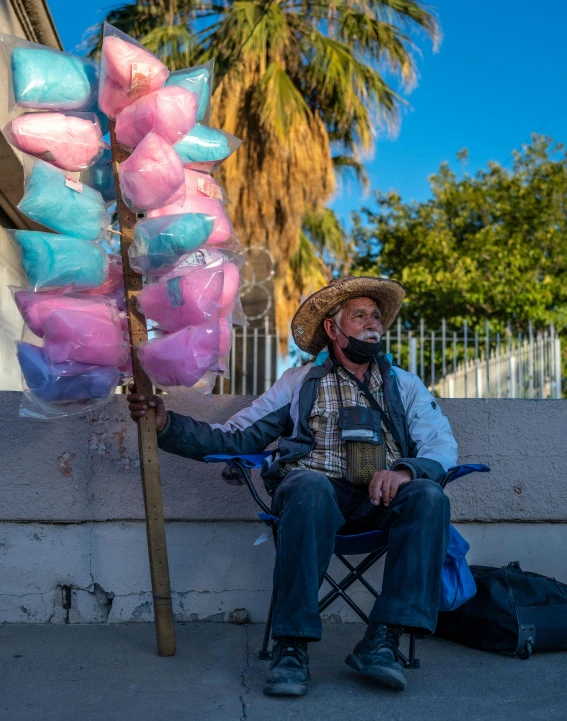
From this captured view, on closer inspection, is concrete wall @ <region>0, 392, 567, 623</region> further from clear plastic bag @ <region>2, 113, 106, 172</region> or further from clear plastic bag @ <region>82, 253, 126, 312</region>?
clear plastic bag @ <region>2, 113, 106, 172</region>

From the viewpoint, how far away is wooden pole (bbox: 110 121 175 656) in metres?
2.96

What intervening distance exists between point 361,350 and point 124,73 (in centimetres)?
139

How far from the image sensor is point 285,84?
38.4ft

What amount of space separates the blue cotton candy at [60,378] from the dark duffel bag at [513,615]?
5.45ft

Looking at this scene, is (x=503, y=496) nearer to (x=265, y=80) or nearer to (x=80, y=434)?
(x=80, y=434)

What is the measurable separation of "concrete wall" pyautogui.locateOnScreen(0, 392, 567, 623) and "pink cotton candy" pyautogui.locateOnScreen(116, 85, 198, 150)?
49.6 inches

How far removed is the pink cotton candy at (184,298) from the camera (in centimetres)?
281

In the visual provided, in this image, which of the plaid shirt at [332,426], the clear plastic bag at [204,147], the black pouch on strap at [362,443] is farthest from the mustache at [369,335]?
the clear plastic bag at [204,147]

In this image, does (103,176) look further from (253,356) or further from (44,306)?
(253,356)

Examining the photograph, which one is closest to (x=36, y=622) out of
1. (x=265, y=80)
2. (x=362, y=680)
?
(x=362, y=680)

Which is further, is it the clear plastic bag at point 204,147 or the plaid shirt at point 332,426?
the plaid shirt at point 332,426

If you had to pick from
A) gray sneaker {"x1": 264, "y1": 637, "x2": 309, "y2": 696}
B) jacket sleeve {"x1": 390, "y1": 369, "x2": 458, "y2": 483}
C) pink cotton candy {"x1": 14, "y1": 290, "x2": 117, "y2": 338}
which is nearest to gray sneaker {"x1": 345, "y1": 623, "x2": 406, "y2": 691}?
gray sneaker {"x1": 264, "y1": 637, "x2": 309, "y2": 696}

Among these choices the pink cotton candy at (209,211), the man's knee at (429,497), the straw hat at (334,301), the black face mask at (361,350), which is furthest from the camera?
the straw hat at (334,301)

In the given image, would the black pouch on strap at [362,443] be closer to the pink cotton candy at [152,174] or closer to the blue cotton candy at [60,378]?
the blue cotton candy at [60,378]
